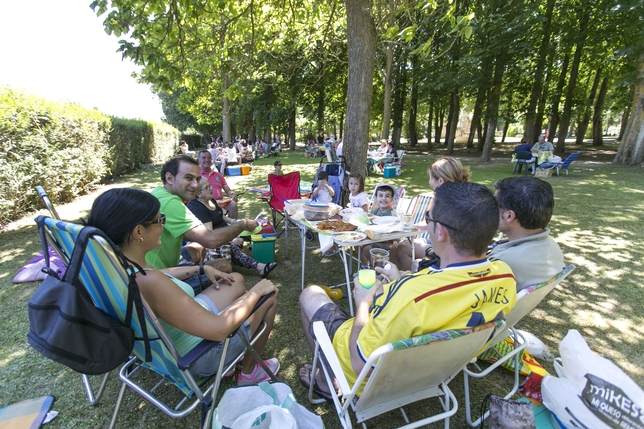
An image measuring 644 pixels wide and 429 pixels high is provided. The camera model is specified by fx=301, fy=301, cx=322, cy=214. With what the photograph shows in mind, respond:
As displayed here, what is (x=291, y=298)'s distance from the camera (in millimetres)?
3439

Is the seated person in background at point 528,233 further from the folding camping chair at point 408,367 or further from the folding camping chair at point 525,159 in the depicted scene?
the folding camping chair at point 525,159

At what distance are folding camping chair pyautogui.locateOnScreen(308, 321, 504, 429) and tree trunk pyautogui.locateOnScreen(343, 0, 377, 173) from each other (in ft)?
14.3

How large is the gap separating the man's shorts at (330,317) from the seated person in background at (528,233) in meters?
1.06

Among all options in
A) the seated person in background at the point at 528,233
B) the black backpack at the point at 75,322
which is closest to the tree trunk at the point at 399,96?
the seated person in background at the point at 528,233

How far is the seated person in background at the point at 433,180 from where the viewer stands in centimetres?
296

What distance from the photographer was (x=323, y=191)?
5277 millimetres

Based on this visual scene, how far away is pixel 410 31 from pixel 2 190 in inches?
273

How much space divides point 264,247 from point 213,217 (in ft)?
2.97

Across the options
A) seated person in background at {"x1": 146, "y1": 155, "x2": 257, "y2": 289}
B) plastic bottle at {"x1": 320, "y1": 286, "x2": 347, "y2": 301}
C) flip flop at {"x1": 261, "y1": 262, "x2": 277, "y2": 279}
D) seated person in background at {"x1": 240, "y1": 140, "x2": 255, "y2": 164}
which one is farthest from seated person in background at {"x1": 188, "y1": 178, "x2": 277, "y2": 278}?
seated person in background at {"x1": 240, "y1": 140, "x2": 255, "y2": 164}

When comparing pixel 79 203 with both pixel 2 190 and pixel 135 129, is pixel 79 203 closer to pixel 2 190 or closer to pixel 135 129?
pixel 2 190

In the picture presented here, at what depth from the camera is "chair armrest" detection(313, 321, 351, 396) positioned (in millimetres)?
1391

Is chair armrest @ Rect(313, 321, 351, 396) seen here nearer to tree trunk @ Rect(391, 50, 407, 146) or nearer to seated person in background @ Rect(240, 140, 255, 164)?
seated person in background @ Rect(240, 140, 255, 164)

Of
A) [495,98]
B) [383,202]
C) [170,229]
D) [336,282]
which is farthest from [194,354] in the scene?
[495,98]

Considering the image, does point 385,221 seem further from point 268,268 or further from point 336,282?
point 268,268
